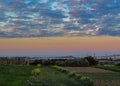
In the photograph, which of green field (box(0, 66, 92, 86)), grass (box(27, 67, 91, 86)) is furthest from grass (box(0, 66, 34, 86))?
grass (box(27, 67, 91, 86))

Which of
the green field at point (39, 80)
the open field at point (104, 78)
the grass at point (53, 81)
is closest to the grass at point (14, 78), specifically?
the green field at point (39, 80)

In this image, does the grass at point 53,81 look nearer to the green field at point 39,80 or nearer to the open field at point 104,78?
the green field at point 39,80

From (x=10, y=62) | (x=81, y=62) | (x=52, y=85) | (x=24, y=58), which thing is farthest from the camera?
(x=24, y=58)

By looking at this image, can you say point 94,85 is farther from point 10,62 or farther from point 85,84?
point 10,62

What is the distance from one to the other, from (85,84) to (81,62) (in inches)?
1411

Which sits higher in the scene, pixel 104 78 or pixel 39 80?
pixel 39 80

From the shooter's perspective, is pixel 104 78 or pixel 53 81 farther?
pixel 104 78

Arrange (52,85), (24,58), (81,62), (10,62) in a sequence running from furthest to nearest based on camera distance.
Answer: (24,58), (10,62), (81,62), (52,85)

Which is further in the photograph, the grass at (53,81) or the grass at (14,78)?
the grass at (14,78)

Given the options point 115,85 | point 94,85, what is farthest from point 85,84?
point 115,85

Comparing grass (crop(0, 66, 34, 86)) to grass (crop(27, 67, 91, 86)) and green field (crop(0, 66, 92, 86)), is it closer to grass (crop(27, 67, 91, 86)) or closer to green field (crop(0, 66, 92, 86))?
green field (crop(0, 66, 92, 86))

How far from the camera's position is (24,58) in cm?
6612

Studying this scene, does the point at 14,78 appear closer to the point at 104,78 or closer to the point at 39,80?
the point at 39,80

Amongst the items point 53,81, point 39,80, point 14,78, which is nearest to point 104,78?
point 14,78
